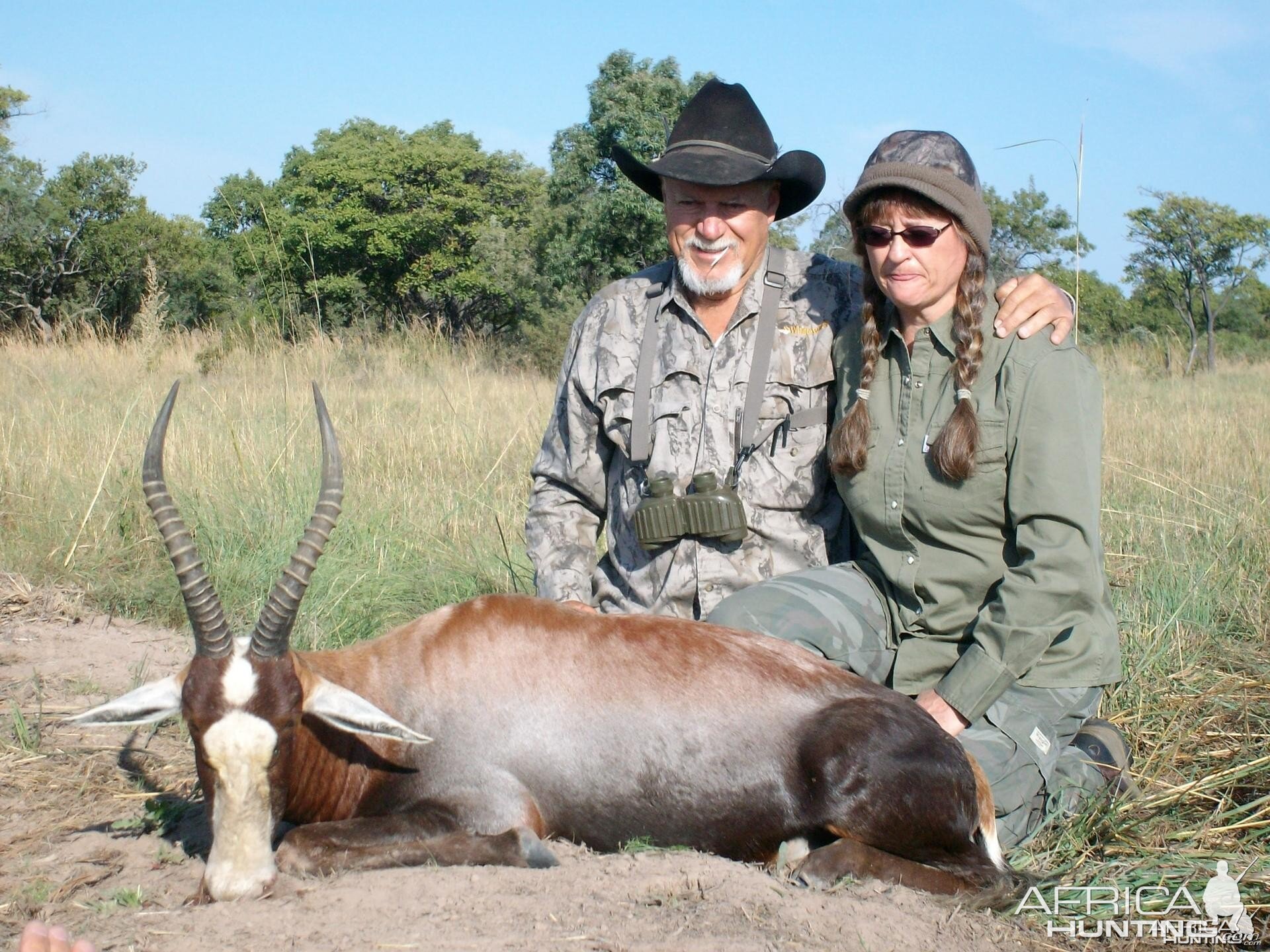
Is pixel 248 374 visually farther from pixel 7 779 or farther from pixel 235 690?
pixel 235 690

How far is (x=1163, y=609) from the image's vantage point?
5527 mm

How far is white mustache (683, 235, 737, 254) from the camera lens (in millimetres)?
5070

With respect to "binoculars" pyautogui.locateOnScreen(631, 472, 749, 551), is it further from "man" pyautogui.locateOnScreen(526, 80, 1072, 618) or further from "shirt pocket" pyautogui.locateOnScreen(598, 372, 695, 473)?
"shirt pocket" pyautogui.locateOnScreen(598, 372, 695, 473)

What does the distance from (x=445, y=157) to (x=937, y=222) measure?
99.2ft

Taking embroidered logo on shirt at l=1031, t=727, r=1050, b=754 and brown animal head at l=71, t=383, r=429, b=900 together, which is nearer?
brown animal head at l=71, t=383, r=429, b=900

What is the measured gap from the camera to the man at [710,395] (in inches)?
197

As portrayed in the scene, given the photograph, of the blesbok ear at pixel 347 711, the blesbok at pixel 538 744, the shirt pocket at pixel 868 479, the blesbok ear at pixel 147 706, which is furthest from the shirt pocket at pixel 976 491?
the blesbok ear at pixel 147 706

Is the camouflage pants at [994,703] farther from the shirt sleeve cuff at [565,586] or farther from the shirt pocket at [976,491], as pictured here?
the shirt sleeve cuff at [565,586]

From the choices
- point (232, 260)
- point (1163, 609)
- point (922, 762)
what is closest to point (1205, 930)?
point (922, 762)

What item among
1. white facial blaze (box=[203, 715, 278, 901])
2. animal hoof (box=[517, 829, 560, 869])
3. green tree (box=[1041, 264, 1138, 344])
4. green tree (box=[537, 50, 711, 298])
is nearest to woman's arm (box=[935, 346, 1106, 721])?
animal hoof (box=[517, 829, 560, 869])

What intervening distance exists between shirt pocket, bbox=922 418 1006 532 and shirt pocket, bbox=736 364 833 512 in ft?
2.27

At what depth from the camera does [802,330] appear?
5.12 meters

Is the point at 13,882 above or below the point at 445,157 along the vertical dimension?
below

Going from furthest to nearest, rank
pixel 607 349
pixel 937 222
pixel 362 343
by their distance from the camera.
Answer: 1. pixel 362 343
2. pixel 607 349
3. pixel 937 222
